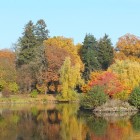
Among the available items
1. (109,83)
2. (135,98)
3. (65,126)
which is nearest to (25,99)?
(109,83)

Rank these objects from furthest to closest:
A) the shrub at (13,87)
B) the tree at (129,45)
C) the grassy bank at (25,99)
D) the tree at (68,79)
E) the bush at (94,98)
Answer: the tree at (129,45) < the shrub at (13,87) < the tree at (68,79) < the grassy bank at (25,99) < the bush at (94,98)

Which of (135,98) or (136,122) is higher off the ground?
(135,98)

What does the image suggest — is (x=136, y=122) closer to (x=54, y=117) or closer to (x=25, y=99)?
(x=54, y=117)

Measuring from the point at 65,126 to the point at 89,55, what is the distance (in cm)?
3221

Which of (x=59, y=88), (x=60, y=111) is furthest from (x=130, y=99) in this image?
(x=59, y=88)

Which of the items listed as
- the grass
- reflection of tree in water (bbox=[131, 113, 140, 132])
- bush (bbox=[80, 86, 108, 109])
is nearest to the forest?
bush (bbox=[80, 86, 108, 109])

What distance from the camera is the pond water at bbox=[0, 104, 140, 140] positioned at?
25734 millimetres

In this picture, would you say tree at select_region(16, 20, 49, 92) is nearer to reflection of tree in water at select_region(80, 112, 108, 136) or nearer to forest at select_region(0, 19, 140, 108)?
forest at select_region(0, 19, 140, 108)

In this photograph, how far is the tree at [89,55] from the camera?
6144 centimetres

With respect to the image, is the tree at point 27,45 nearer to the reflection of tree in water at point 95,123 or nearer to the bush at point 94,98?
the bush at point 94,98

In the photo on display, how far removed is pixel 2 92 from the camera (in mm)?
53906

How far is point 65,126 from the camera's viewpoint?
30562 mm

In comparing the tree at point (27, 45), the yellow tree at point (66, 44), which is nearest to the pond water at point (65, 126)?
the yellow tree at point (66, 44)

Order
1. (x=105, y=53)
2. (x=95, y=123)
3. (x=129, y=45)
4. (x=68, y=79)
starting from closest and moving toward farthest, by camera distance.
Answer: (x=95, y=123), (x=68, y=79), (x=105, y=53), (x=129, y=45)
